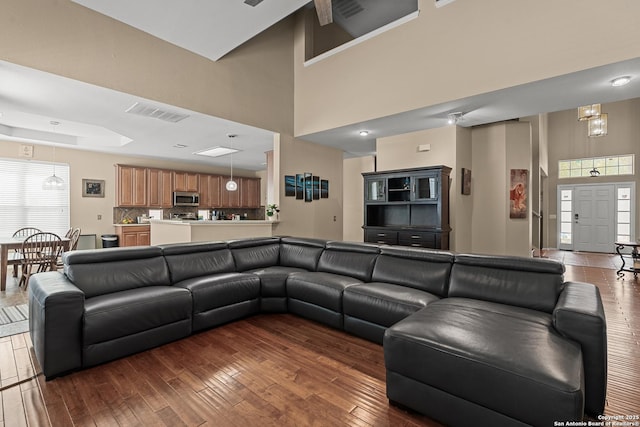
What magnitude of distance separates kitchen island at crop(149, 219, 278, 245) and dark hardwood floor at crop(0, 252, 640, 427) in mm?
2019

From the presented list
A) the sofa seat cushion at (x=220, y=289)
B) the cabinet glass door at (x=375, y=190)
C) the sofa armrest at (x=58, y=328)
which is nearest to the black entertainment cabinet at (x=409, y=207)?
the cabinet glass door at (x=375, y=190)

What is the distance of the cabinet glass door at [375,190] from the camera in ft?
17.7

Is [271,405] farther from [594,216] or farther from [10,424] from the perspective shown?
[594,216]

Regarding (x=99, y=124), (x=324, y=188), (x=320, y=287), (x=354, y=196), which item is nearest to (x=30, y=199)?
(x=99, y=124)

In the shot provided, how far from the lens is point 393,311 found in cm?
249

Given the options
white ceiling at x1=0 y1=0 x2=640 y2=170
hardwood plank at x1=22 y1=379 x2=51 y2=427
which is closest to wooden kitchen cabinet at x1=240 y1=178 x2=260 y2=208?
white ceiling at x1=0 y1=0 x2=640 y2=170

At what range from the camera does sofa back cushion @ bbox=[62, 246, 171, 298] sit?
2607 millimetres

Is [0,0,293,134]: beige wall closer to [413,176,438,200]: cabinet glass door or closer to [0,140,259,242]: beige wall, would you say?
[413,176,438,200]: cabinet glass door

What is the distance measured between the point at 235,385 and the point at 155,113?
4.02m

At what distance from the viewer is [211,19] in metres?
3.65

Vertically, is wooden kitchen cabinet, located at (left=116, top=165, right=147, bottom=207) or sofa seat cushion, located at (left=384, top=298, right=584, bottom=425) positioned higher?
wooden kitchen cabinet, located at (left=116, top=165, right=147, bottom=207)

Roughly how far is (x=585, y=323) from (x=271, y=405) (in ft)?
6.12

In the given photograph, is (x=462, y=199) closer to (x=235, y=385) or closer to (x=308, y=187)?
(x=308, y=187)

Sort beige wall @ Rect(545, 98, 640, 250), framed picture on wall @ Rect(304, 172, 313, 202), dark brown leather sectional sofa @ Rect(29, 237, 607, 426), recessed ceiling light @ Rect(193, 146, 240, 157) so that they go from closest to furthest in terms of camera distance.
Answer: dark brown leather sectional sofa @ Rect(29, 237, 607, 426) < framed picture on wall @ Rect(304, 172, 313, 202) < recessed ceiling light @ Rect(193, 146, 240, 157) < beige wall @ Rect(545, 98, 640, 250)
